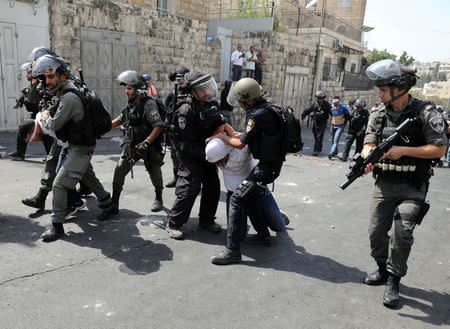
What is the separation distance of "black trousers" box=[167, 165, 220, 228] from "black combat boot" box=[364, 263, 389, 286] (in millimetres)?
1854

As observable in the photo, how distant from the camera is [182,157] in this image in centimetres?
417

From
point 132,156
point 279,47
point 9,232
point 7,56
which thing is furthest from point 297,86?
point 9,232

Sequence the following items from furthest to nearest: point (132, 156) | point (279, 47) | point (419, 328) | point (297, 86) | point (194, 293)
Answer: point (297, 86) → point (279, 47) → point (132, 156) → point (194, 293) → point (419, 328)

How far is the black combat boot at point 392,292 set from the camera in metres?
3.00

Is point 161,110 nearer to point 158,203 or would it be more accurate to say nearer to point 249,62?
point 158,203

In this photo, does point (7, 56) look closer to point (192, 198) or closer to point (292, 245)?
point (192, 198)

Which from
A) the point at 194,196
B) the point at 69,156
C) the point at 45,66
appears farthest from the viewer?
the point at 194,196

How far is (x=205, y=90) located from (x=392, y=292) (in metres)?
2.63

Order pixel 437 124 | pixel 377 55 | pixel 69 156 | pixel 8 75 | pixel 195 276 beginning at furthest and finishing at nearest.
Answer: pixel 377 55 < pixel 8 75 < pixel 69 156 < pixel 195 276 < pixel 437 124

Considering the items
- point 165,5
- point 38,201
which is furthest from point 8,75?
point 165,5

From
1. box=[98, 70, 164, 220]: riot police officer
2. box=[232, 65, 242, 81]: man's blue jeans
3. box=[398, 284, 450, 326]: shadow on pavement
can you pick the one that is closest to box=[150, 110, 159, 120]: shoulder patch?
box=[98, 70, 164, 220]: riot police officer

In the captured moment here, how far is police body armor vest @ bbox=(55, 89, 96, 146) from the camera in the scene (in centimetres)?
377

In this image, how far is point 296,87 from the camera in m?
16.7

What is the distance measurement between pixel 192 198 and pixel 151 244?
0.67m
